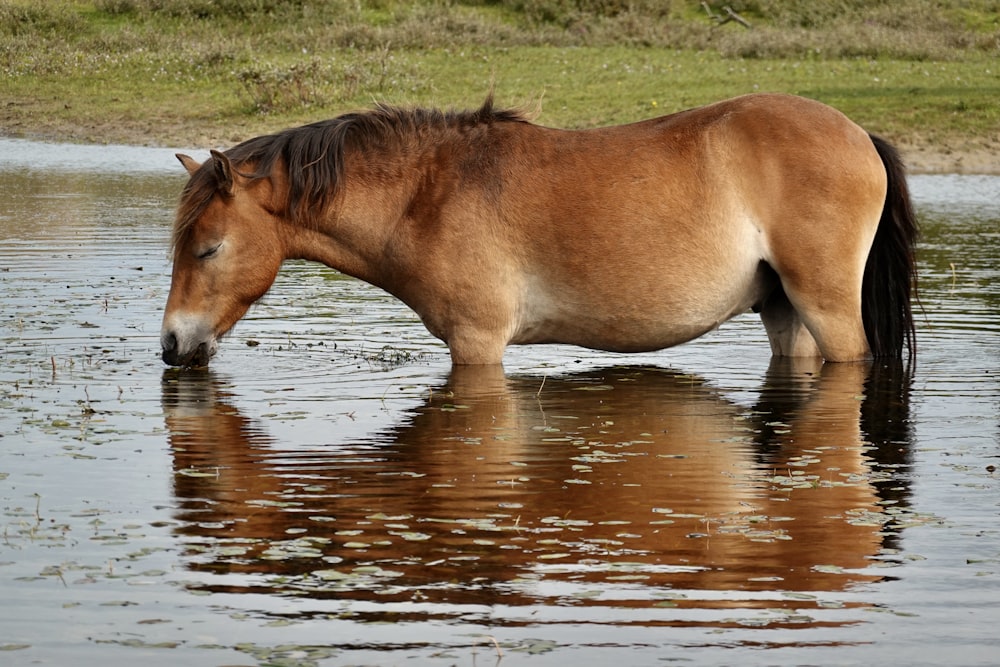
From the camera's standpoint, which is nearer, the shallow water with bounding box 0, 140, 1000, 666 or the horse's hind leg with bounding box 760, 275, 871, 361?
the shallow water with bounding box 0, 140, 1000, 666

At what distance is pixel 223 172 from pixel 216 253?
46 centimetres

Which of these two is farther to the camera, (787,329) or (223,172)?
(787,329)

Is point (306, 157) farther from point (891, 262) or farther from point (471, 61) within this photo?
point (471, 61)

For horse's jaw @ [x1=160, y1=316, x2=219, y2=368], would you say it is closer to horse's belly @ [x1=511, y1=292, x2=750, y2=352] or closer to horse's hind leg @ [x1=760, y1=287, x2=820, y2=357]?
horse's belly @ [x1=511, y1=292, x2=750, y2=352]

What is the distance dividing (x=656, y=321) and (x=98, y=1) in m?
31.3

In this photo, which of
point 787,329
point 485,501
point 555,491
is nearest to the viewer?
point 485,501

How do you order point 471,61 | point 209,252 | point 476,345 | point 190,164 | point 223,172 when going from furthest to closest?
point 471,61 → point 190,164 → point 476,345 → point 209,252 → point 223,172

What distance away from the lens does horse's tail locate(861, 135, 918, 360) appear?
8.52m

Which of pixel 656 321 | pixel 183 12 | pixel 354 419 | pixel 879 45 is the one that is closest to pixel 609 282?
pixel 656 321

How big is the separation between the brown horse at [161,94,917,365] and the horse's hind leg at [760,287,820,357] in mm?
482

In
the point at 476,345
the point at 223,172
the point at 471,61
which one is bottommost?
the point at 476,345

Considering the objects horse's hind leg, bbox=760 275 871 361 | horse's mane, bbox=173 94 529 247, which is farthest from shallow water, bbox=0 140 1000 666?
horse's mane, bbox=173 94 529 247

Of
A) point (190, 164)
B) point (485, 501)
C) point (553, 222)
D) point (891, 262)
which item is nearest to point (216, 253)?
point (190, 164)

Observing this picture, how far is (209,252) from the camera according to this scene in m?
8.10
